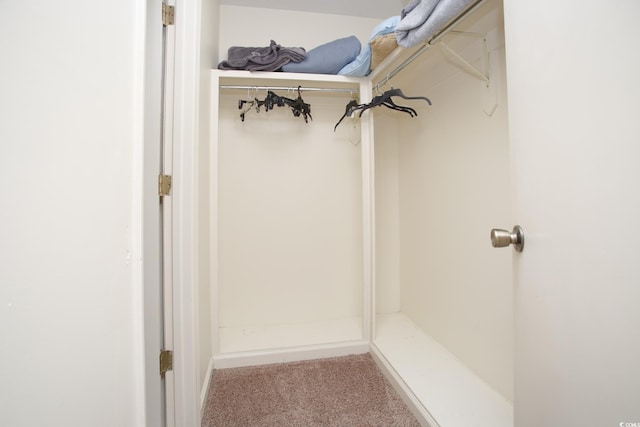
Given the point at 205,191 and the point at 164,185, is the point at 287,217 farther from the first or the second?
the point at 164,185

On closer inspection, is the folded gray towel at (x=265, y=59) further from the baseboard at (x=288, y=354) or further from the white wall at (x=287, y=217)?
the baseboard at (x=288, y=354)

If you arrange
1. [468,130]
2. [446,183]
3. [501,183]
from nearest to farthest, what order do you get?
[501,183] < [468,130] < [446,183]

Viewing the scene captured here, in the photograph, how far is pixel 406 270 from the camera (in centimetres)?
221

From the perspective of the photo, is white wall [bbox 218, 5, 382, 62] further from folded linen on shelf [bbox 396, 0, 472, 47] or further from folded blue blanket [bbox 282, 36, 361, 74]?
folded linen on shelf [bbox 396, 0, 472, 47]

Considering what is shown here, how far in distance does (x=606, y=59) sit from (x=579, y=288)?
1.30 ft

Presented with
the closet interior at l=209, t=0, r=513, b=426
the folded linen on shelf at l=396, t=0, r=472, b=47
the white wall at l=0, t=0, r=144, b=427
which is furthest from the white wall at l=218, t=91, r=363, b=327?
the white wall at l=0, t=0, r=144, b=427

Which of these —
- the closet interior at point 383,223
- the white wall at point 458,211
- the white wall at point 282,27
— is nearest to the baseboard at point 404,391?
the closet interior at point 383,223

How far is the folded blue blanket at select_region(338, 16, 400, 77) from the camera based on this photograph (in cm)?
139

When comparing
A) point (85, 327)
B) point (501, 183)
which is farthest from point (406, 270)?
point (85, 327)

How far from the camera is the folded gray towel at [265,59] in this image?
1.69 metres

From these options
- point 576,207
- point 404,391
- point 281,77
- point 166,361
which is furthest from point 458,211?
point 166,361

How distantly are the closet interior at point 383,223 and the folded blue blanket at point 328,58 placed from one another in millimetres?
73

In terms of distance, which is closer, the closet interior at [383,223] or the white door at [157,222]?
the white door at [157,222]

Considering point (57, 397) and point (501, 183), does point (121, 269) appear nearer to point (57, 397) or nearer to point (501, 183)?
point (57, 397)
